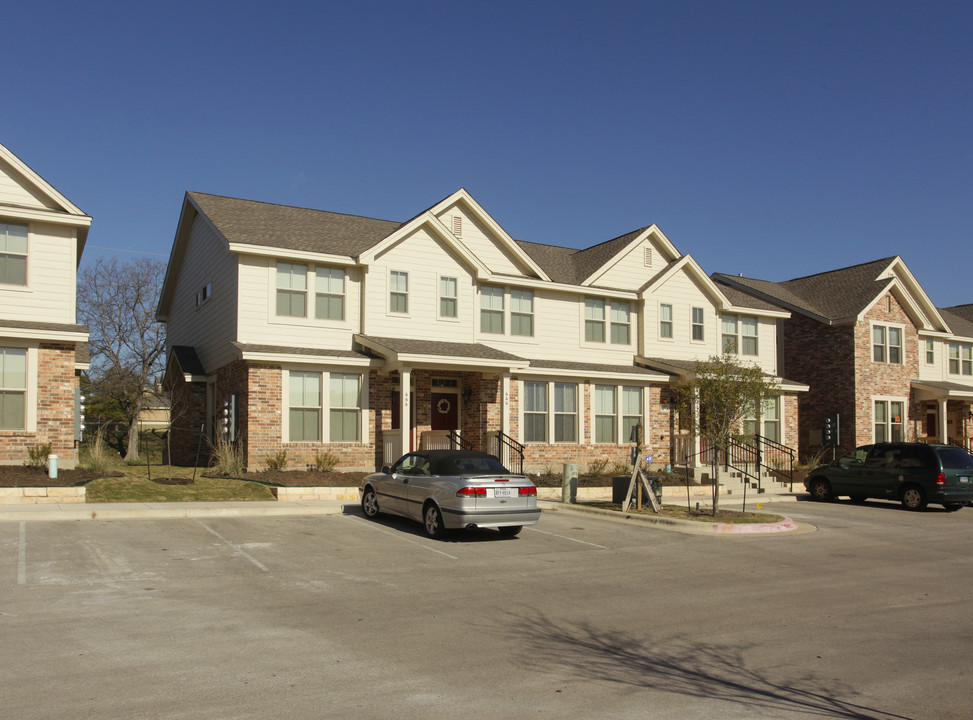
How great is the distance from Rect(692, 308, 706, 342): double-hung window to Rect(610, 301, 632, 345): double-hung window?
266 centimetres

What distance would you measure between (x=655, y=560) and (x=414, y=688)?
733 cm

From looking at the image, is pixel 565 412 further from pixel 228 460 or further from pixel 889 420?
pixel 889 420

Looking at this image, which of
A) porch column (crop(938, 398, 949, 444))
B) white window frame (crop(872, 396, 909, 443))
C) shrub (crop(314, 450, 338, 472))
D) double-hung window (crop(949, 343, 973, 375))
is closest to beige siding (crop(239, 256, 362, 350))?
shrub (crop(314, 450, 338, 472))

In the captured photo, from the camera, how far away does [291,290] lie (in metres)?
22.8

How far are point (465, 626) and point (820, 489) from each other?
17.8 m

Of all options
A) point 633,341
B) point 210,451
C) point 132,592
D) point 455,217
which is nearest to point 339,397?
point 210,451

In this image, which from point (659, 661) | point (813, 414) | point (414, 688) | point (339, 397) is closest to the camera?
point (414, 688)

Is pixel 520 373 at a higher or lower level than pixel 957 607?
higher

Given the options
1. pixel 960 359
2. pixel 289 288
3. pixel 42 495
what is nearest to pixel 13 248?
pixel 289 288

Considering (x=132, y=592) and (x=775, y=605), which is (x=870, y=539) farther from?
(x=132, y=592)

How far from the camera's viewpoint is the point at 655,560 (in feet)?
42.4

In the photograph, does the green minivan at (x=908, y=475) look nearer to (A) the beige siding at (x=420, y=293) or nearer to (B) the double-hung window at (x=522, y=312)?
(B) the double-hung window at (x=522, y=312)

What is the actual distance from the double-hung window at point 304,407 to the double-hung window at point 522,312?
7.00 meters

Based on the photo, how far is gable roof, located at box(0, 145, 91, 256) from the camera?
2006cm
